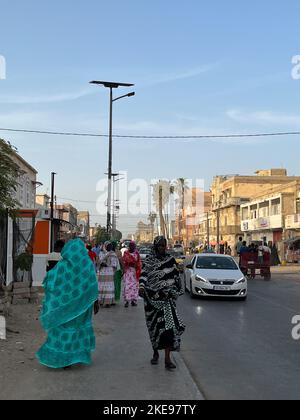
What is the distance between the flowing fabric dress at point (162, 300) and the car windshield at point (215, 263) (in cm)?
980

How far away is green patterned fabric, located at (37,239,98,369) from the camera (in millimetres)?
6648

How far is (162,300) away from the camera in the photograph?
722cm

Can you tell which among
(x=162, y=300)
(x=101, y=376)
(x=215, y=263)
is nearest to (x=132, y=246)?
(x=215, y=263)

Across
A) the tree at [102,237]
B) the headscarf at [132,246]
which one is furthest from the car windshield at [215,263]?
the tree at [102,237]

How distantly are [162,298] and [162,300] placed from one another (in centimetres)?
3

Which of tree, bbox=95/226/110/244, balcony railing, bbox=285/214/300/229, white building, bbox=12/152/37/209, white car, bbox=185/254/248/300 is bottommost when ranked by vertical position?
white car, bbox=185/254/248/300

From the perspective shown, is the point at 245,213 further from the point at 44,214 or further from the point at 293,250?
the point at 44,214

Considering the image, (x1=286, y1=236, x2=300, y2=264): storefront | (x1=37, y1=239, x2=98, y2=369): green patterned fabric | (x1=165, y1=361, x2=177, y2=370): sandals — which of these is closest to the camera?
(x1=37, y1=239, x2=98, y2=369): green patterned fabric

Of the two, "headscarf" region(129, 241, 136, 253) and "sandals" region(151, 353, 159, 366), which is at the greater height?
"headscarf" region(129, 241, 136, 253)

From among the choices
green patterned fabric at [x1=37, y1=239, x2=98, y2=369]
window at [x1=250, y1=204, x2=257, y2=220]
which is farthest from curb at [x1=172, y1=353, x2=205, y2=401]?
window at [x1=250, y1=204, x2=257, y2=220]

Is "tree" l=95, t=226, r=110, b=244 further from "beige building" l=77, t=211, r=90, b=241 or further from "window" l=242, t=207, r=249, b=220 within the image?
"window" l=242, t=207, r=249, b=220

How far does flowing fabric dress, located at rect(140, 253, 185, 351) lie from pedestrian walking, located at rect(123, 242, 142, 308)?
6998 millimetres

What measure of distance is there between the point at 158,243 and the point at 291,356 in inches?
106
